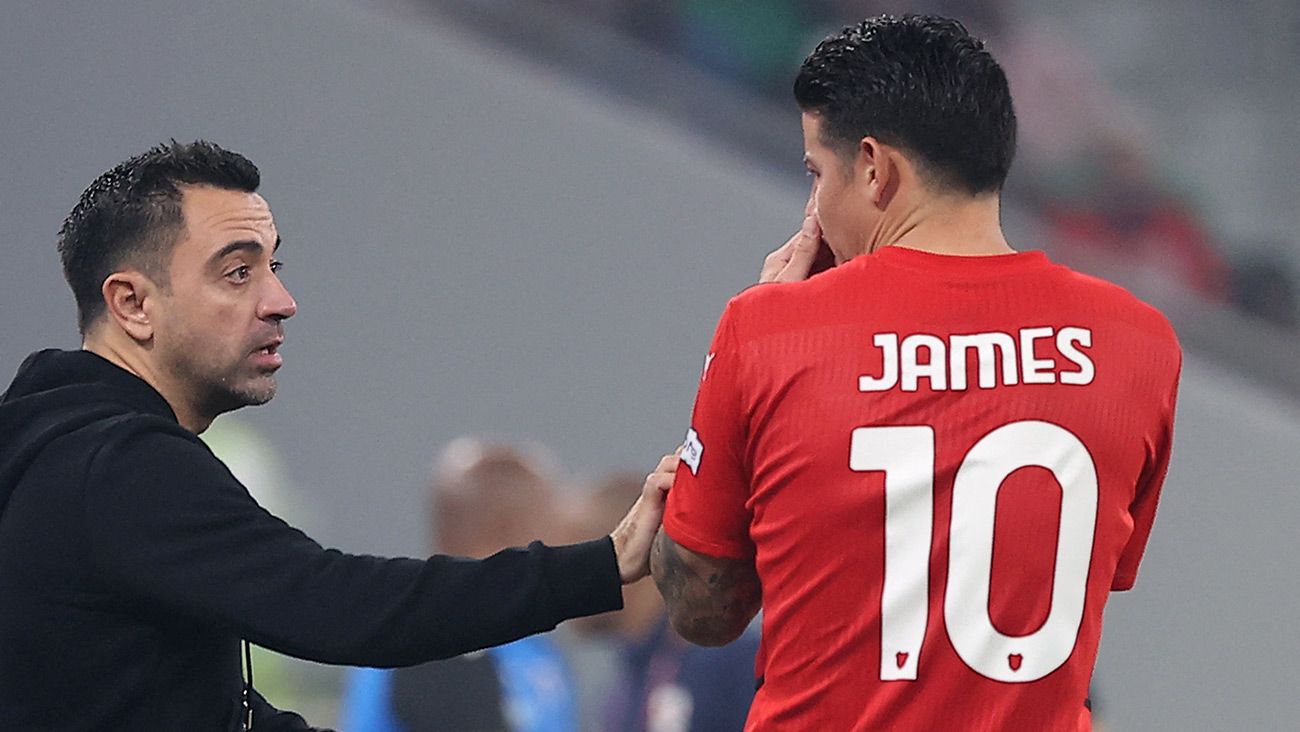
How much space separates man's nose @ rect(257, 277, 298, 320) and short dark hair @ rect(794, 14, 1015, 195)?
2.75 feet

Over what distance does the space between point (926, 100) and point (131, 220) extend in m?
1.13

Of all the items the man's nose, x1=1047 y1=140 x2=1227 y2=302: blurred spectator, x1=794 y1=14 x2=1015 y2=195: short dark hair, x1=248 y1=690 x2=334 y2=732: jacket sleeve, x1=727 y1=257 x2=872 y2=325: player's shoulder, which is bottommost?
x1=248 y1=690 x2=334 y2=732: jacket sleeve

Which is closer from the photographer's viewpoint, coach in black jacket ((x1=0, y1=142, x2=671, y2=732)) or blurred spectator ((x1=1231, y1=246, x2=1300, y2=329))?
coach in black jacket ((x1=0, y1=142, x2=671, y2=732))

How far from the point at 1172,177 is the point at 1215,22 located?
56 cm

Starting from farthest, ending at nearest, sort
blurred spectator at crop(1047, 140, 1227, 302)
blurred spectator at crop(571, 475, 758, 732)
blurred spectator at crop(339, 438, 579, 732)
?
blurred spectator at crop(1047, 140, 1227, 302) < blurred spectator at crop(339, 438, 579, 732) < blurred spectator at crop(571, 475, 758, 732)

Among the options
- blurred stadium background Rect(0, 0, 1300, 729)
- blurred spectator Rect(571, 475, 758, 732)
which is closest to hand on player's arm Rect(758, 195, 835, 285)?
blurred spectator Rect(571, 475, 758, 732)

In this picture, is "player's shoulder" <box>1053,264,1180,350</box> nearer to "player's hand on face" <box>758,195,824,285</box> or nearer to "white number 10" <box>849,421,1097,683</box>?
"white number 10" <box>849,421,1097,683</box>

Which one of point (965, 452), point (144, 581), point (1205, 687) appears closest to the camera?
point (965, 452)

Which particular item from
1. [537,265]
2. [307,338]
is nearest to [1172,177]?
[537,265]

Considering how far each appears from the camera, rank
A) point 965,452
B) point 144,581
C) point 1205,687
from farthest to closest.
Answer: point 1205,687 → point 144,581 → point 965,452

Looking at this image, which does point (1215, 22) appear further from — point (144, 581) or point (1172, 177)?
point (144, 581)

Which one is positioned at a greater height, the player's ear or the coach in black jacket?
the player's ear

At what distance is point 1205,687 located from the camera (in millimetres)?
5852

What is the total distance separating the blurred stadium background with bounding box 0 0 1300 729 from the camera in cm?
588
